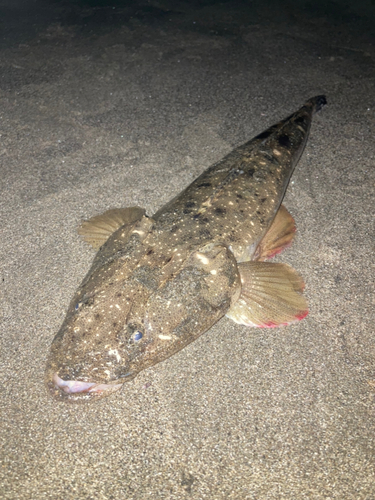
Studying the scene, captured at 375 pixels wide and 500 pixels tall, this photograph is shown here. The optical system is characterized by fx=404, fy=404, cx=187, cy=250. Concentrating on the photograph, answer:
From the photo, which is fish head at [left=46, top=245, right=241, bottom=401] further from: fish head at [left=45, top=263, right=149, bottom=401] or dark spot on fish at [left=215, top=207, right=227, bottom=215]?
dark spot on fish at [left=215, top=207, right=227, bottom=215]

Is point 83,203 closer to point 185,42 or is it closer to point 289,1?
point 185,42

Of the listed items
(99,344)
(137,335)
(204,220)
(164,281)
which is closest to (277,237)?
(204,220)

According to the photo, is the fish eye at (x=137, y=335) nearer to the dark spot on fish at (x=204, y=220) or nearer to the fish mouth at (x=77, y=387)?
the fish mouth at (x=77, y=387)

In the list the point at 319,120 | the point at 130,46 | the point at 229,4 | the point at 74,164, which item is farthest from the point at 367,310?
the point at 229,4

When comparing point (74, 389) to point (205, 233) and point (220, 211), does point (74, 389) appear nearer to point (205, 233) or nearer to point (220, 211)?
point (205, 233)

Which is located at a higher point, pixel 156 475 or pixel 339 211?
pixel 339 211

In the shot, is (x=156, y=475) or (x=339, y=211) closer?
(x=156, y=475)

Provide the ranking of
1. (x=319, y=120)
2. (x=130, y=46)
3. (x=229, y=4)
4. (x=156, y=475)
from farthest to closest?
(x=229, y=4), (x=130, y=46), (x=319, y=120), (x=156, y=475)
